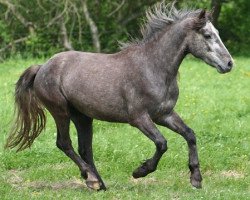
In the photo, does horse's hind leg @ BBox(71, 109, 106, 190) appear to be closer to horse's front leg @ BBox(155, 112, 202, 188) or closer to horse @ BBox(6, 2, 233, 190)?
horse @ BBox(6, 2, 233, 190)

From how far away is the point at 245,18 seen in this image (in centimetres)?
2705

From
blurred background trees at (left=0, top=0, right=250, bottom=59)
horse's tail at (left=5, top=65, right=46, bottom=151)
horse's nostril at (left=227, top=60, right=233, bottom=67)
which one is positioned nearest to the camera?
horse's nostril at (left=227, top=60, right=233, bottom=67)

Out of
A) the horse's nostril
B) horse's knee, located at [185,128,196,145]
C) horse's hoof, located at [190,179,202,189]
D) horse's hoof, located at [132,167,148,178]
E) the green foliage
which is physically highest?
the horse's nostril

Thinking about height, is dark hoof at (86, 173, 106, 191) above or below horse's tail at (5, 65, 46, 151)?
below

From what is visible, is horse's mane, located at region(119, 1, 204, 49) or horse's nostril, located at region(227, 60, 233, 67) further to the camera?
A: horse's mane, located at region(119, 1, 204, 49)

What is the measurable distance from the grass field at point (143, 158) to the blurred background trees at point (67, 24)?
896 cm

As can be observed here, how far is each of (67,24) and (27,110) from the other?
1573 centimetres

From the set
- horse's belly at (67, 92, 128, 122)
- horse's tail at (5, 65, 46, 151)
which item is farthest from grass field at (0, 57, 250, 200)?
horse's belly at (67, 92, 128, 122)

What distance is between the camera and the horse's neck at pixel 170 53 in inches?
304

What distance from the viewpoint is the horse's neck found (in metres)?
7.73

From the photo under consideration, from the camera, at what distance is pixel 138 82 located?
7.74 metres

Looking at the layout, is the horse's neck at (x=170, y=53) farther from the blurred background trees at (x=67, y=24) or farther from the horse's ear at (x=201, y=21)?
the blurred background trees at (x=67, y=24)

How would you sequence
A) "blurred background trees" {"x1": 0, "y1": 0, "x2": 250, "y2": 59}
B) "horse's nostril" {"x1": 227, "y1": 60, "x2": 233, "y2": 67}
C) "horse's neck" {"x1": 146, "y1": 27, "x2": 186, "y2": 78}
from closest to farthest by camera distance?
"horse's nostril" {"x1": 227, "y1": 60, "x2": 233, "y2": 67} → "horse's neck" {"x1": 146, "y1": 27, "x2": 186, "y2": 78} → "blurred background trees" {"x1": 0, "y1": 0, "x2": 250, "y2": 59}

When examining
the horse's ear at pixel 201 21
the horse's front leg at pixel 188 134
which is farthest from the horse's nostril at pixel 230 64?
the horse's front leg at pixel 188 134
